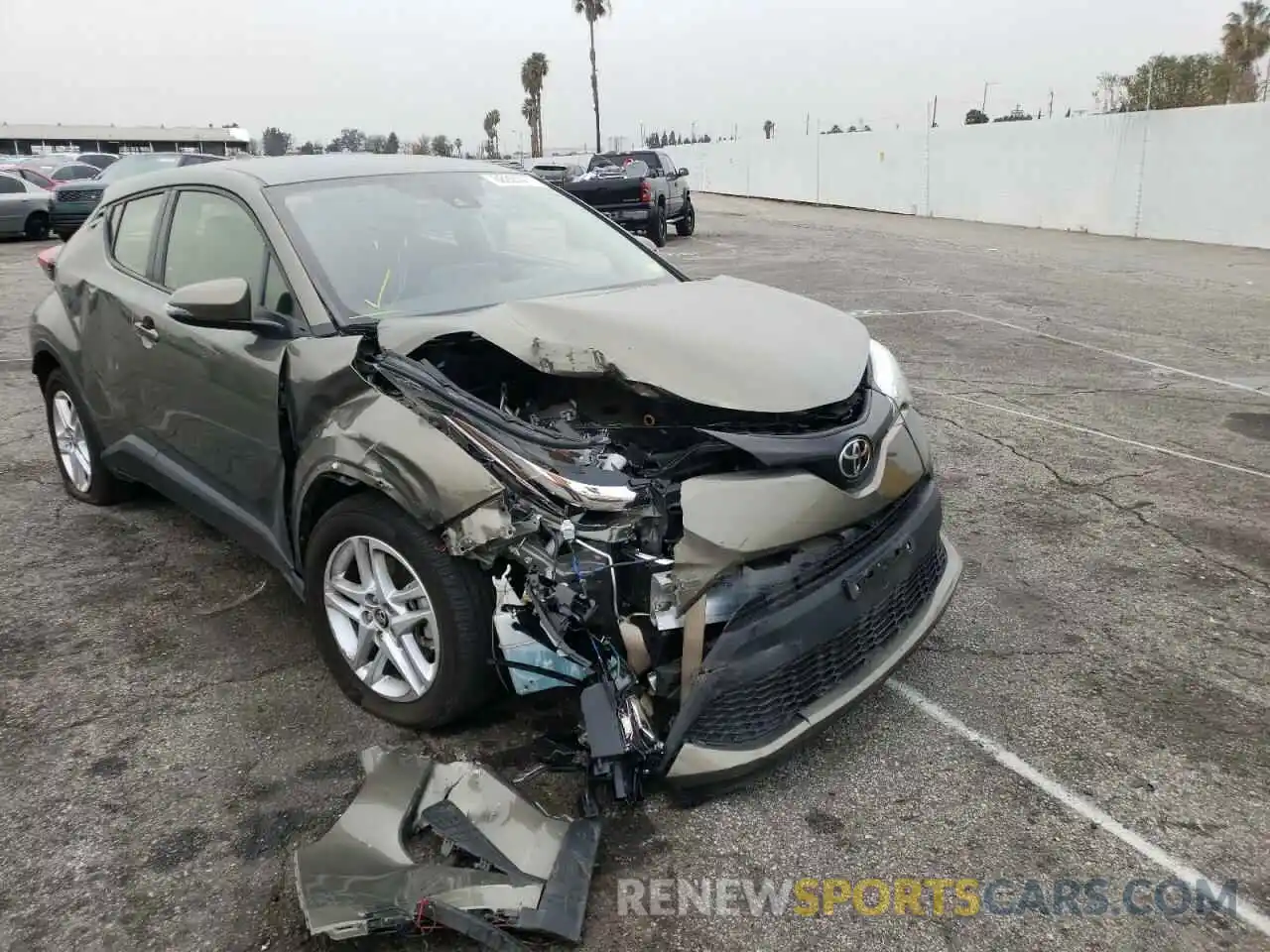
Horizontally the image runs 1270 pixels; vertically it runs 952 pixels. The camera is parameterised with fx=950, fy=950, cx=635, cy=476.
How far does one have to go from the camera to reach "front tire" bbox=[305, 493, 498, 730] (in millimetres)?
2729

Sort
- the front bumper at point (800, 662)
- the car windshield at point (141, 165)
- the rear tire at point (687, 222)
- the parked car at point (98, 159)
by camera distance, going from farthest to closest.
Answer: the parked car at point (98, 159), the rear tire at point (687, 222), the car windshield at point (141, 165), the front bumper at point (800, 662)

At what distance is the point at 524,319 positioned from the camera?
3020 mm

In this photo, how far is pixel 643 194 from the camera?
17734 mm

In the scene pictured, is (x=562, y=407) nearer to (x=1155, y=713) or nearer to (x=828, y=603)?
(x=828, y=603)

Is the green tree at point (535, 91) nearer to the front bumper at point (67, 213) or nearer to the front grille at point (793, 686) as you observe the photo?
the front bumper at point (67, 213)

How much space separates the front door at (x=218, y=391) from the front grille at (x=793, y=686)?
1770 millimetres

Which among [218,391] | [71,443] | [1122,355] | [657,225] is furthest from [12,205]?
[1122,355]

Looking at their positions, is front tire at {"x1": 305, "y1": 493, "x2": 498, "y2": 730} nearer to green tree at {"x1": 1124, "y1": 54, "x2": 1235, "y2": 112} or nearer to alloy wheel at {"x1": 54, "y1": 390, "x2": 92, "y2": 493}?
alloy wheel at {"x1": 54, "y1": 390, "x2": 92, "y2": 493}

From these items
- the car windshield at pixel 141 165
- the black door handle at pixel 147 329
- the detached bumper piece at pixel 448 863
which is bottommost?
the detached bumper piece at pixel 448 863

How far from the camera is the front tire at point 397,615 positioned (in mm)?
2729

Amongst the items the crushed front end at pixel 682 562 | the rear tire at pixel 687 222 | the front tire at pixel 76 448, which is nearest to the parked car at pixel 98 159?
the rear tire at pixel 687 222

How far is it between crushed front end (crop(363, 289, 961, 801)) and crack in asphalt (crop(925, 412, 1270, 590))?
2.13m

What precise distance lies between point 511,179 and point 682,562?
8.68 feet

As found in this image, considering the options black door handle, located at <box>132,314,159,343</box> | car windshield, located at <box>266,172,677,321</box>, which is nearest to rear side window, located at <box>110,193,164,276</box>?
black door handle, located at <box>132,314,159,343</box>
